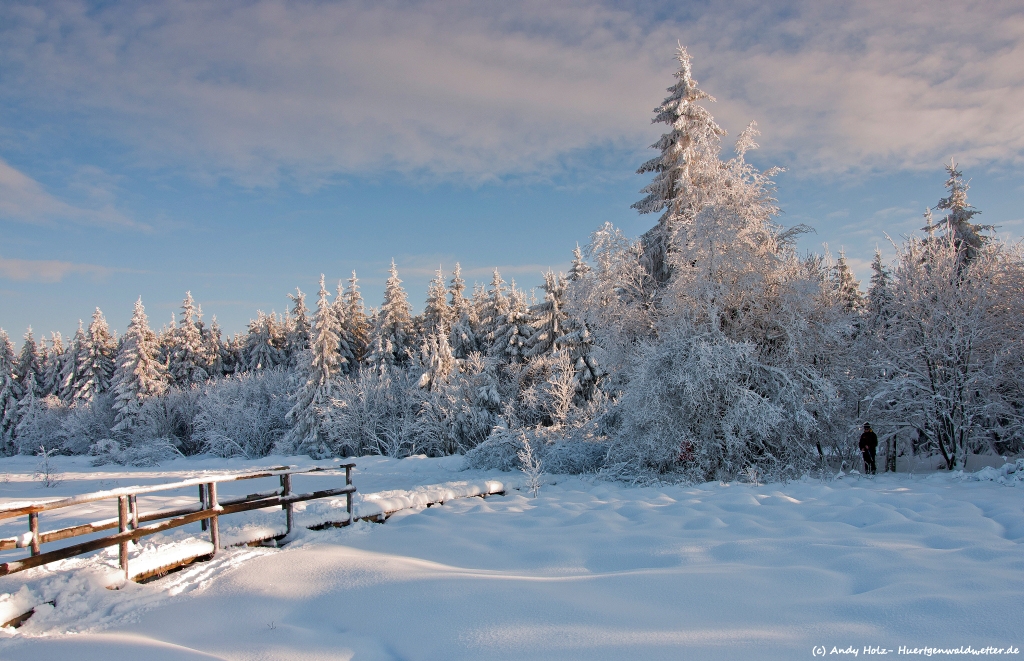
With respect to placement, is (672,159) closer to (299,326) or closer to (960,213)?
(960,213)

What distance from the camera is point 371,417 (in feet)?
103

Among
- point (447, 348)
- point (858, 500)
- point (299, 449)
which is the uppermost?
point (447, 348)

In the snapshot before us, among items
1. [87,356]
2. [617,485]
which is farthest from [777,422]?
[87,356]

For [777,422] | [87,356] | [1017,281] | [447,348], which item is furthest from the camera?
[87,356]

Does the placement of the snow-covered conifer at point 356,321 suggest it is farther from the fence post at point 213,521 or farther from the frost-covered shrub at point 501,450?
the fence post at point 213,521

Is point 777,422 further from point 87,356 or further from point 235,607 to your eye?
point 87,356

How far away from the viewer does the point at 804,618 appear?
3.62m

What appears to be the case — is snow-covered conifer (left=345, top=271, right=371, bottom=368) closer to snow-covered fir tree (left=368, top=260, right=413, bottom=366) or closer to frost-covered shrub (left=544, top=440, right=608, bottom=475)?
snow-covered fir tree (left=368, top=260, right=413, bottom=366)

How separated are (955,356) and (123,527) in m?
18.5

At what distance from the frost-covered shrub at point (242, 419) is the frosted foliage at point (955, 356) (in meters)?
32.5

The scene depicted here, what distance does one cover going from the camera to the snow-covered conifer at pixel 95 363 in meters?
46.3

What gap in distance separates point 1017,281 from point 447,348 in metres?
23.0

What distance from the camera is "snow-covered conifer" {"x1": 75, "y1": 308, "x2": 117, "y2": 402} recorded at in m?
46.3

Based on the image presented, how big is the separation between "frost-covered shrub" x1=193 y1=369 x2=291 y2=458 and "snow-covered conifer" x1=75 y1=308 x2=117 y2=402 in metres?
15.9
